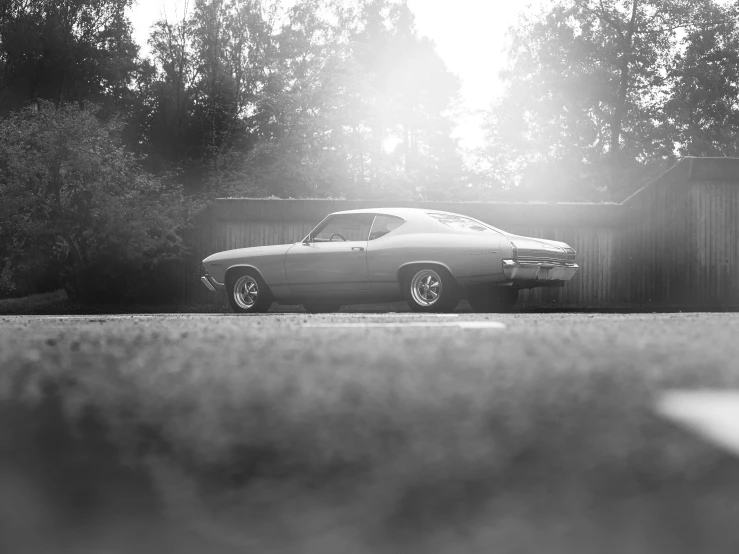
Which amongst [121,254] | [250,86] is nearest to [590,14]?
[250,86]

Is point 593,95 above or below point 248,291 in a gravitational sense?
above

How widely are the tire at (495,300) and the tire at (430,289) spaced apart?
0.40 meters

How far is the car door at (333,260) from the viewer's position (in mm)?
11711

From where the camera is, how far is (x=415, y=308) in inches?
442

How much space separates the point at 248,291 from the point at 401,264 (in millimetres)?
2889

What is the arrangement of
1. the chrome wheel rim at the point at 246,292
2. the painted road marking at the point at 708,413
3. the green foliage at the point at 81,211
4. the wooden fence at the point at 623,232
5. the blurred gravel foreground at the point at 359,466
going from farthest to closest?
the green foliage at the point at 81,211
the wooden fence at the point at 623,232
the chrome wheel rim at the point at 246,292
the painted road marking at the point at 708,413
the blurred gravel foreground at the point at 359,466

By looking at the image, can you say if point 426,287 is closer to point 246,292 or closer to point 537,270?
point 537,270

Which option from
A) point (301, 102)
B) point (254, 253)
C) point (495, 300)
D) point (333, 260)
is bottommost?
A: point (495, 300)

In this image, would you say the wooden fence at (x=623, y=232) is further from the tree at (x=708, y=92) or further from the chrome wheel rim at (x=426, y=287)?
the tree at (x=708, y=92)

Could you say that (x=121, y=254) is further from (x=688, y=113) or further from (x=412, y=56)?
(x=412, y=56)

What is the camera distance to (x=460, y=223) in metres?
11.5

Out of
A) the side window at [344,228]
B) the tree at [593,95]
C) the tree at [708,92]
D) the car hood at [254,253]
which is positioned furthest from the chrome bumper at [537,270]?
the tree at [708,92]

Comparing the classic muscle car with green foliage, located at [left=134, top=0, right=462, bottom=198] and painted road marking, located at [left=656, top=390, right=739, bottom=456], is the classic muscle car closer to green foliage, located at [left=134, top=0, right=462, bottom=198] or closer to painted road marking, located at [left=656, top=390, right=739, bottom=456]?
painted road marking, located at [left=656, top=390, right=739, bottom=456]

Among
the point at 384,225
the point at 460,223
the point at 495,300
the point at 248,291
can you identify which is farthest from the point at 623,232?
the point at 248,291
